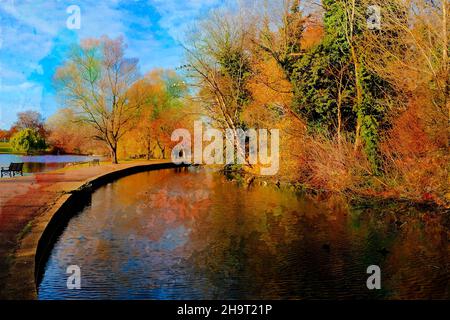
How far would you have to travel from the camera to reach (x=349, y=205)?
1944 centimetres

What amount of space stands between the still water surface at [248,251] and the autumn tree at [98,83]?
91.2ft

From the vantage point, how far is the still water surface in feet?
29.4

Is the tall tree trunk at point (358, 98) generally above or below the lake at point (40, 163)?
above

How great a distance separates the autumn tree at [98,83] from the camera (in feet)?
148

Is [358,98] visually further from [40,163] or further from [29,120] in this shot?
[29,120]

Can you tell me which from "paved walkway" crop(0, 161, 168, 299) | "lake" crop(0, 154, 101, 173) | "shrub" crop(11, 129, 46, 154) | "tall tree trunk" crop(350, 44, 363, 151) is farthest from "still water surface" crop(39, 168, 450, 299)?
"shrub" crop(11, 129, 46, 154)

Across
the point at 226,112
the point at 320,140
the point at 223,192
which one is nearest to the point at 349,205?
the point at 320,140

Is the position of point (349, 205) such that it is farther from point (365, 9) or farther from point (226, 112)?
point (226, 112)

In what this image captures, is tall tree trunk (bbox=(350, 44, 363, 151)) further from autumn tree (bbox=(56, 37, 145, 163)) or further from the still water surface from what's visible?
autumn tree (bbox=(56, 37, 145, 163))

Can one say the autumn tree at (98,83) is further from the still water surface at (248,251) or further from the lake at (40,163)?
the still water surface at (248,251)

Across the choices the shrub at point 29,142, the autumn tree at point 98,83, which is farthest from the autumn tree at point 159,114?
the shrub at point 29,142

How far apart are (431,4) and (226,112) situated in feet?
61.6

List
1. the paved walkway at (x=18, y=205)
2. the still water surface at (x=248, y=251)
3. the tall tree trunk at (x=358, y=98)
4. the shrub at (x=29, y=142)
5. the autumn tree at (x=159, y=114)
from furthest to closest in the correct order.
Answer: the shrub at (x=29, y=142) → the autumn tree at (x=159, y=114) → the tall tree trunk at (x=358, y=98) → the paved walkway at (x=18, y=205) → the still water surface at (x=248, y=251)
